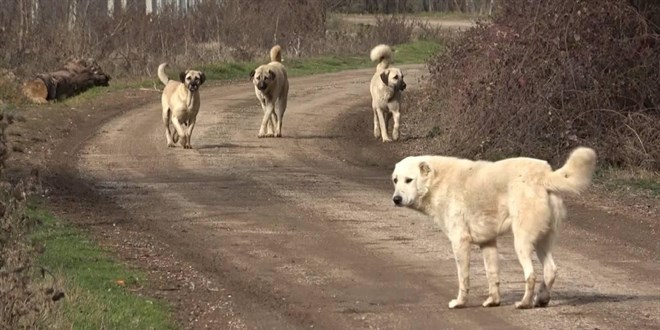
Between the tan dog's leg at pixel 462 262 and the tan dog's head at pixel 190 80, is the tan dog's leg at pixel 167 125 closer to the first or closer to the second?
the tan dog's head at pixel 190 80

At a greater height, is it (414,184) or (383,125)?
(414,184)

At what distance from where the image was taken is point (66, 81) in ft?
95.3

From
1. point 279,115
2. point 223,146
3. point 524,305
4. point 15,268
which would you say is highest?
point 15,268

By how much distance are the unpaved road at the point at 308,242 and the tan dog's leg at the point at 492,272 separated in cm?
9

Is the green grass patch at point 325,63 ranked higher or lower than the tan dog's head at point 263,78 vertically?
lower

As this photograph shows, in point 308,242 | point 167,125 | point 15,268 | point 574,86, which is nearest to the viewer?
point 15,268

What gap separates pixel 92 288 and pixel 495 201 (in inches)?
134

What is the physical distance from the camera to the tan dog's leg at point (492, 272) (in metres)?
10.1

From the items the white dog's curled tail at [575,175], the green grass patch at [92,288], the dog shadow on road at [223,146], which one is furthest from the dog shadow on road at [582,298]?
the dog shadow on road at [223,146]

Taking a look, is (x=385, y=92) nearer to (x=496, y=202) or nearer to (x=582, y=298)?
(x=582, y=298)

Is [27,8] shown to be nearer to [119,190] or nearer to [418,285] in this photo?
[119,190]

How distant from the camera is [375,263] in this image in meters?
12.3

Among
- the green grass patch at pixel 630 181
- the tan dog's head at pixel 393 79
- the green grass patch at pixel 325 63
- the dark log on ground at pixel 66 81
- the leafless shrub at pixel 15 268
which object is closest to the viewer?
the leafless shrub at pixel 15 268

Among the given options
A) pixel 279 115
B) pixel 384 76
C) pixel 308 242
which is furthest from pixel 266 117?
pixel 308 242
